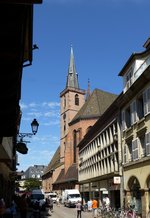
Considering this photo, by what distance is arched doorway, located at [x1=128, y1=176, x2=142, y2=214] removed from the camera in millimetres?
27944

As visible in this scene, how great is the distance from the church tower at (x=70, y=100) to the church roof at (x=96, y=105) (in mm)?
16090

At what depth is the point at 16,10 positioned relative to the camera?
5316 millimetres

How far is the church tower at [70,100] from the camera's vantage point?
96562 mm

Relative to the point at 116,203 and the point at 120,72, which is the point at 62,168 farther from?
the point at 120,72

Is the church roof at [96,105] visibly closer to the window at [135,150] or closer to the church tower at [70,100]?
the church tower at [70,100]

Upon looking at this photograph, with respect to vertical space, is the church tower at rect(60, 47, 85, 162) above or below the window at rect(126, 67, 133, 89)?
above

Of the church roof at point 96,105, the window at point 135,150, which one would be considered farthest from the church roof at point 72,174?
the window at point 135,150

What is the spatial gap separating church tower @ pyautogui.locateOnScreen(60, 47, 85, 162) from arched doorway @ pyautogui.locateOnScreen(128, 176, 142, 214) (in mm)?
63527

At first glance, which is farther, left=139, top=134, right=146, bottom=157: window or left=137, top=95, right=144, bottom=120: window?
left=137, top=95, right=144, bottom=120: window

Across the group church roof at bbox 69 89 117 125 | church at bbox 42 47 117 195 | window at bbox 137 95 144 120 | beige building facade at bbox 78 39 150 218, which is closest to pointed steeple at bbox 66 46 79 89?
church at bbox 42 47 117 195

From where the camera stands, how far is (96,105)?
7888 centimetres

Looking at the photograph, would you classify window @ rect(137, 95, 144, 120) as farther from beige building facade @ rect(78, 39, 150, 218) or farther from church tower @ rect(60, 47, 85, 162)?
church tower @ rect(60, 47, 85, 162)

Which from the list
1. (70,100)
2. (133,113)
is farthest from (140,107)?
(70,100)

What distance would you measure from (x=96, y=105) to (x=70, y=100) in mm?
21786
